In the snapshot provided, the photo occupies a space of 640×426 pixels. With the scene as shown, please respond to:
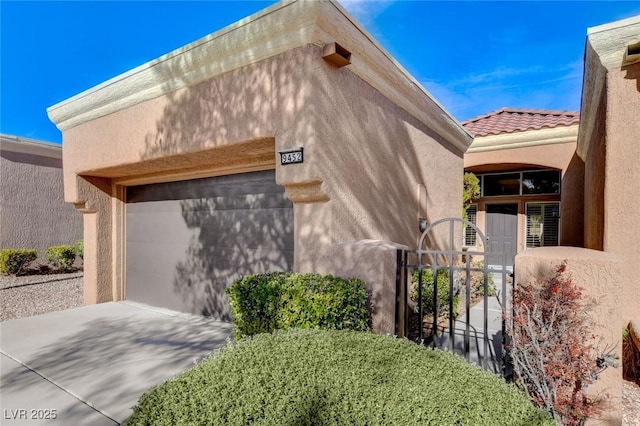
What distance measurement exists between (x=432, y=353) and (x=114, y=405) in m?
3.04

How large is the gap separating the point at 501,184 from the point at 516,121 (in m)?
2.52

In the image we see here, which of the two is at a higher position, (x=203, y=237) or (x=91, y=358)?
(x=203, y=237)

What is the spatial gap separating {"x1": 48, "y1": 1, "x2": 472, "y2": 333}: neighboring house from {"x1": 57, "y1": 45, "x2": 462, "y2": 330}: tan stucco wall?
0.02 m

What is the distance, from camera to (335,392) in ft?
6.48

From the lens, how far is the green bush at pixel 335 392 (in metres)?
1.81

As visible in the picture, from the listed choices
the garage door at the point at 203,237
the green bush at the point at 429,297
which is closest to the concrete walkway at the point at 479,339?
the green bush at the point at 429,297

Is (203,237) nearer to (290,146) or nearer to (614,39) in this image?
(290,146)

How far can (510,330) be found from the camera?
9.73 ft

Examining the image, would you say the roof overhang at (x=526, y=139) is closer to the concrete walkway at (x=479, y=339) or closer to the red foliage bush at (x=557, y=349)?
the concrete walkway at (x=479, y=339)

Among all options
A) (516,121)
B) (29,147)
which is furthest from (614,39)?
(29,147)

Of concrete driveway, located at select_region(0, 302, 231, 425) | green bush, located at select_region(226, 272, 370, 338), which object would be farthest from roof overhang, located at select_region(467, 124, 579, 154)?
concrete driveway, located at select_region(0, 302, 231, 425)

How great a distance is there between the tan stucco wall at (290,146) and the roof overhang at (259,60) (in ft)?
0.48

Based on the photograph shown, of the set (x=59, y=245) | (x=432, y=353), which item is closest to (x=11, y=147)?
(x=59, y=245)

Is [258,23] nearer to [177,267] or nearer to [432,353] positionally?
[432,353]
